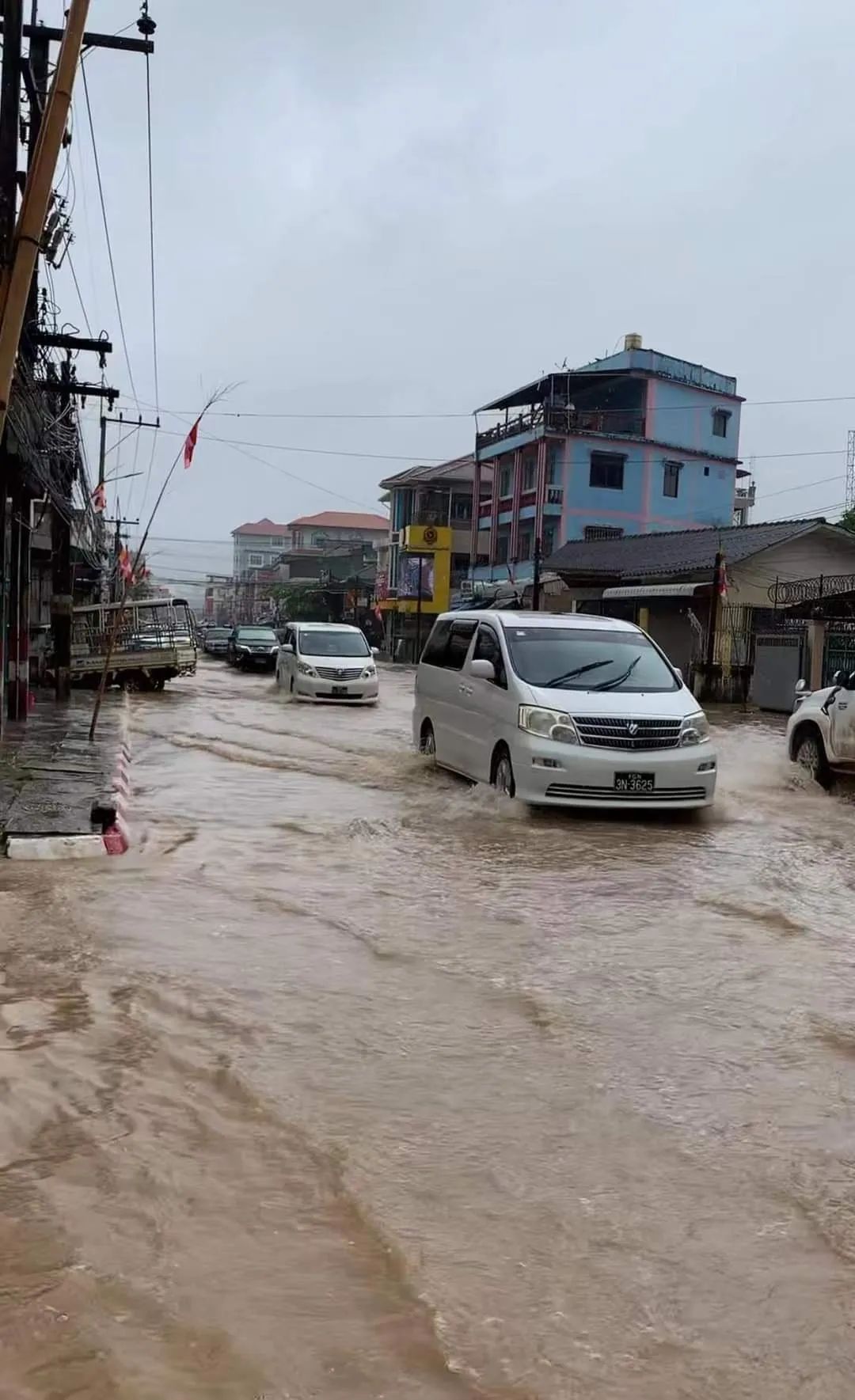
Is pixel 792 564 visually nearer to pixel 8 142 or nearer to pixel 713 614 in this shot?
pixel 713 614

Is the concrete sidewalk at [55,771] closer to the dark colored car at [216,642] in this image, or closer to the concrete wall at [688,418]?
the concrete wall at [688,418]

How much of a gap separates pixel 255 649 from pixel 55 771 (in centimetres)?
2868

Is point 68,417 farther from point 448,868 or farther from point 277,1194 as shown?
point 277,1194

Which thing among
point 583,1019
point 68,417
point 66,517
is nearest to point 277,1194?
point 583,1019

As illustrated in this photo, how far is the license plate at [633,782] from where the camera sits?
9.72 metres

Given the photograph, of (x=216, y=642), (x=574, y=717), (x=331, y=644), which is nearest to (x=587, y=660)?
(x=574, y=717)

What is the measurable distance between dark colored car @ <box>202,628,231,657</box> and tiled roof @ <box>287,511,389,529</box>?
4422 centimetres

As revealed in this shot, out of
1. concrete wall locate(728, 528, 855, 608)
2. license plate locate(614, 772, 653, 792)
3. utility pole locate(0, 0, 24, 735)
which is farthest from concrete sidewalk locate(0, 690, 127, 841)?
concrete wall locate(728, 528, 855, 608)

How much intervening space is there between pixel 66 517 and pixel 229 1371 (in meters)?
19.7

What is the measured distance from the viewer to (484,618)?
11641mm

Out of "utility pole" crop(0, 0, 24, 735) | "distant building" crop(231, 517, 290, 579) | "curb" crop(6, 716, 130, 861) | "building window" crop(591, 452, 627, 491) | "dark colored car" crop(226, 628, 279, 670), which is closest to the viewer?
"curb" crop(6, 716, 130, 861)

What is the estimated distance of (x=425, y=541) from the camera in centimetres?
6150

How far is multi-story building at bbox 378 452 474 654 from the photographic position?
61562 mm

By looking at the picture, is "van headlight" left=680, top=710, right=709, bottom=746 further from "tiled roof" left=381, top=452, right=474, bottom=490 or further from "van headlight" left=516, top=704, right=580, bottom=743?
"tiled roof" left=381, top=452, right=474, bottom=490
